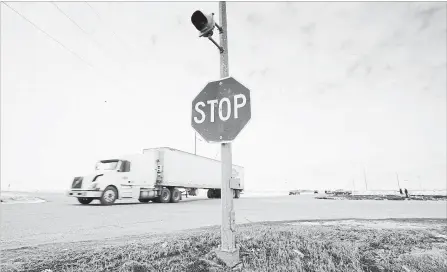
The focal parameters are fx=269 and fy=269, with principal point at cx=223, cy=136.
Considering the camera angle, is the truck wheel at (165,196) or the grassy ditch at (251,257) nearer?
the grassy ditch at (251,257)

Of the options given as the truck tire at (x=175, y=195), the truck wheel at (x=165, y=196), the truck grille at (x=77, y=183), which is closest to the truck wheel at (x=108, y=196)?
the truck grille at (x=77, y=183)

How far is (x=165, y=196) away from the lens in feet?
59.4

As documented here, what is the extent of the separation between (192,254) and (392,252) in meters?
2.85

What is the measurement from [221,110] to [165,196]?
15.9 m

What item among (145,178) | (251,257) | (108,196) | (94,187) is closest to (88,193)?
(94,187)

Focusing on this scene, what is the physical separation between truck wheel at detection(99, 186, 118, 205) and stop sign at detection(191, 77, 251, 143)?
40.8 ft

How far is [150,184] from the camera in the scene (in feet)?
55.8

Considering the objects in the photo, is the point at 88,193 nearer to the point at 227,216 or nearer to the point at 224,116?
the point at 227,216

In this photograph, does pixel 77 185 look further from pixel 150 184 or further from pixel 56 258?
pixel 56 258

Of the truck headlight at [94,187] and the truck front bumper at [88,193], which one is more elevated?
the truck headlight at [94,187]

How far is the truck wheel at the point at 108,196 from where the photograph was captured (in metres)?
14.0

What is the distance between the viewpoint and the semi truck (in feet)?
46.3

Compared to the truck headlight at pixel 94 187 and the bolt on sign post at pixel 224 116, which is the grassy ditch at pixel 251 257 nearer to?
the bolt on sign post at pixel 224 116

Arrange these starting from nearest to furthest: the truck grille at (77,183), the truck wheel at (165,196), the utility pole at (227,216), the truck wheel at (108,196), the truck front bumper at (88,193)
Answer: the utility pole at (227,216), the truck front bumper at (88,193), the truck wheel at (108,196), the truck grille at (77,183), the truck wheel at (165,196)
